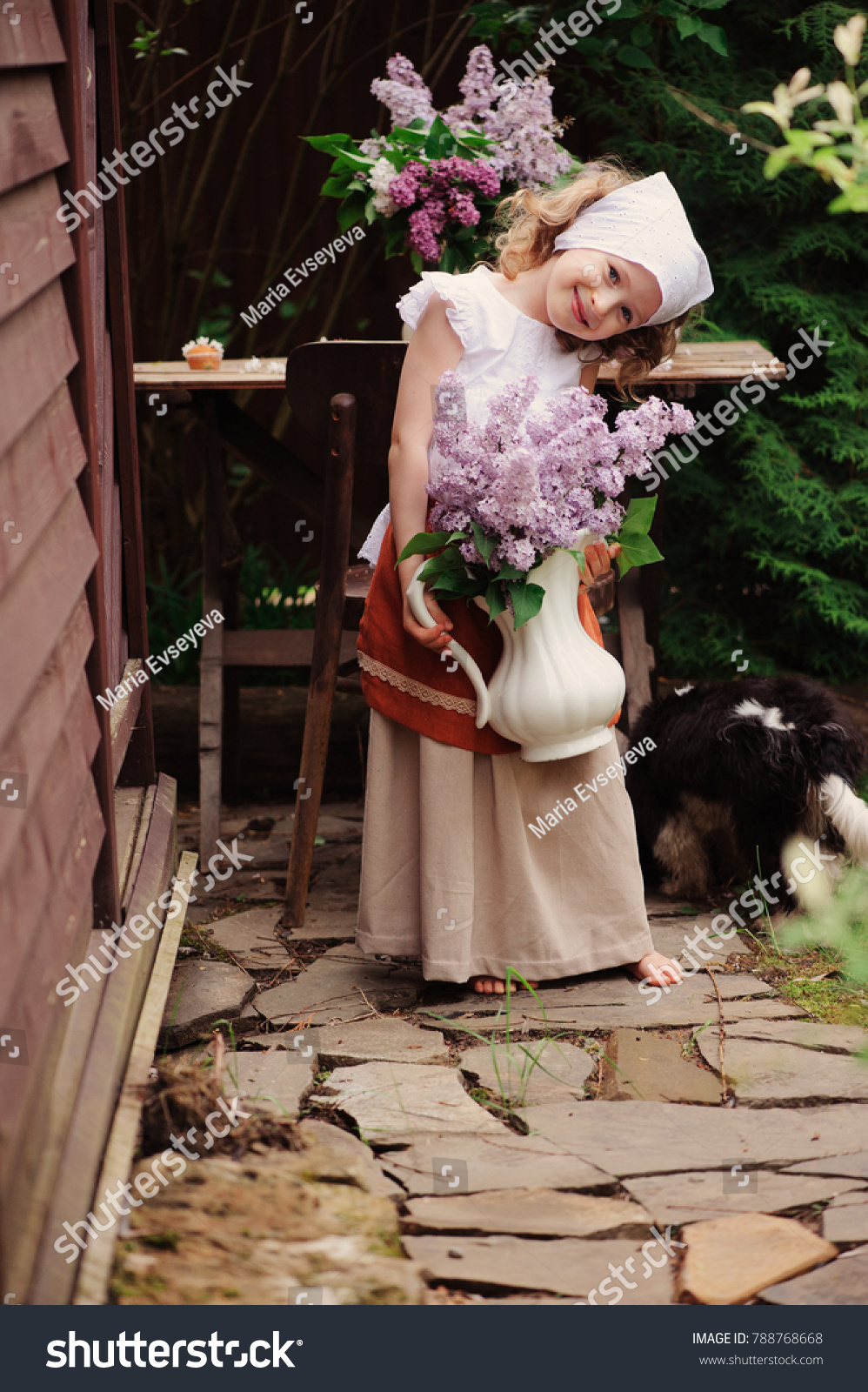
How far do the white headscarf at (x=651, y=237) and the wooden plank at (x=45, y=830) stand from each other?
1.20 m

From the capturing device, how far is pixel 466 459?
78.4 inches

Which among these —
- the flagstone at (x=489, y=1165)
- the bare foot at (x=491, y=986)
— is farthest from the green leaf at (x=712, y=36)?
the flagstone at (x=489, y=1165)

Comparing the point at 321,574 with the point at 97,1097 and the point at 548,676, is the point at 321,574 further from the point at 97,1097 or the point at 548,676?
the point at 97,1097

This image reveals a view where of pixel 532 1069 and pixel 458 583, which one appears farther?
pixel 458 583

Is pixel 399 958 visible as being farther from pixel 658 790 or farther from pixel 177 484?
pixel 177 484

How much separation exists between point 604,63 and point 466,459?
2.71 metres

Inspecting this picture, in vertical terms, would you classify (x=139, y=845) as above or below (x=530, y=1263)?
above

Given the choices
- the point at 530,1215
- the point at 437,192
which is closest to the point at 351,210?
the point at 437,192

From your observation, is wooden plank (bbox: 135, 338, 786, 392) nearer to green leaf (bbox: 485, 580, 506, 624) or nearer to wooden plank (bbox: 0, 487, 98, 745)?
green leaf (bbox: 485, 580, 506, 624)

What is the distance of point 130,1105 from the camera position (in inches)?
60.2

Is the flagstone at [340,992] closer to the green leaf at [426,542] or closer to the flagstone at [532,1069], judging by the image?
the flagstone at [532,1069]

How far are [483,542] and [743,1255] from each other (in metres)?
1.13

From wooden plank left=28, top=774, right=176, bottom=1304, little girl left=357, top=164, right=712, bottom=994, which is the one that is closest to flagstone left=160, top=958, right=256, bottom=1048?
wooden plank left=28, top=774, right=176, bottom=1304

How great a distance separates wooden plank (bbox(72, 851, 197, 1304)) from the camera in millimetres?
1212
